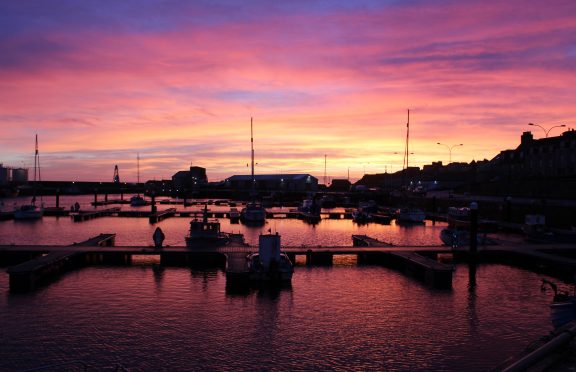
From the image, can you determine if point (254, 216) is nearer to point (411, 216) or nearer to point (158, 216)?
point (158, 216)

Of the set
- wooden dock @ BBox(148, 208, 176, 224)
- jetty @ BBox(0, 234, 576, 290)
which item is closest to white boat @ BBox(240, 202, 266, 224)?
wooden dock @ BBox(148, 208, 176, 224)

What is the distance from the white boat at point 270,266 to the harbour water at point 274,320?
129 cm

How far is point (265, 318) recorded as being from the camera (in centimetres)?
2909

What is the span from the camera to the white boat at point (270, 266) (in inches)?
1437

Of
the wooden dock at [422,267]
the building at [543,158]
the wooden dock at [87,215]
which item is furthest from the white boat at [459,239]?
the wooden dock at [87,215]

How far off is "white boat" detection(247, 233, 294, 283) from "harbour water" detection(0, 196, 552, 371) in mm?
1292

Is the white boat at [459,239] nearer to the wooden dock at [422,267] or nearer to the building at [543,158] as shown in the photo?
the wooden dock at [422,267]

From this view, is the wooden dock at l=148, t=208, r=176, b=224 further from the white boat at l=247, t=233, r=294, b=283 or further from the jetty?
the white boat at l=247, t=233, r=294, b=283

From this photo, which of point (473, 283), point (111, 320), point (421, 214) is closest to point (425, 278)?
point (473, 283)

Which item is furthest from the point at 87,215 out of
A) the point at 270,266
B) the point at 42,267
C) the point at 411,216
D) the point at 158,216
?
the point at 270,266

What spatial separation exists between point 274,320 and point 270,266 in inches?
317

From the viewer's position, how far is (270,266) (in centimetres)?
3659

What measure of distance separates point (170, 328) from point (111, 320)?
373cm

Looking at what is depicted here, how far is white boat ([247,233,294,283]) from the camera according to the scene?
36.5 m
